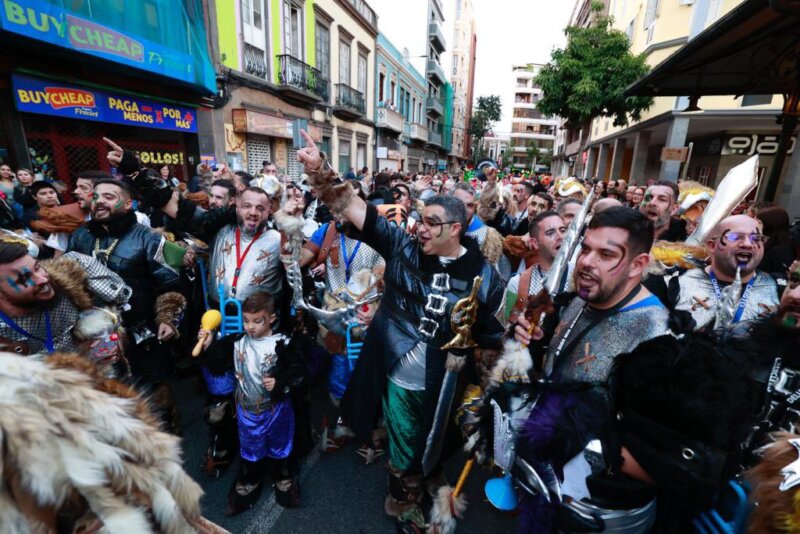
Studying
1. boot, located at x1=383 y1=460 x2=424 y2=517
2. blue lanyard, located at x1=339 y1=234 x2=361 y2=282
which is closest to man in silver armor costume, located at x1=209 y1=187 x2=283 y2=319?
blue lanyard, located at x1=339 y1=234 x2=361 y2=282

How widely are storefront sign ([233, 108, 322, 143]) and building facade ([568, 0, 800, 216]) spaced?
1122 centimetres

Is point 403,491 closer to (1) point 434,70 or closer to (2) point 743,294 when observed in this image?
(2) point 743,294

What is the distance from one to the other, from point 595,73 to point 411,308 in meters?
12.4

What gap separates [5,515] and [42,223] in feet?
11.7

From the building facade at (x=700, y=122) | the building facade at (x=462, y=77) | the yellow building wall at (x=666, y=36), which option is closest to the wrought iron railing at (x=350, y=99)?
the building facade at (x=700, y=122)

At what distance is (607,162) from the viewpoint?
23.9m

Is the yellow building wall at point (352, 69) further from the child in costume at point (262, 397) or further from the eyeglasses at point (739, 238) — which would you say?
the eyeglasses at point (739, 238)

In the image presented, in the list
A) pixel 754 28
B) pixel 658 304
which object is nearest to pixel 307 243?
pixel 658 304

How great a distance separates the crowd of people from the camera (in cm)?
115

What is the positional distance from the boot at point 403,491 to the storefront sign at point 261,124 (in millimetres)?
12507

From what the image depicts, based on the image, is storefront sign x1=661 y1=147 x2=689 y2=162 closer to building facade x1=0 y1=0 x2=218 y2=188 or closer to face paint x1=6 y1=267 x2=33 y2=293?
face paint x1=6 y1=267 x2=33 y2=293

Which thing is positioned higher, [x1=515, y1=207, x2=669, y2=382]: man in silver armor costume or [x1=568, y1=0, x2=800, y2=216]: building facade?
[x1=568, y1=0, x2=800, y2=216]: building facade

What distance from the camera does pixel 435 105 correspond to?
39875mm

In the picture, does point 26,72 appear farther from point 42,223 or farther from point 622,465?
point 622,465
